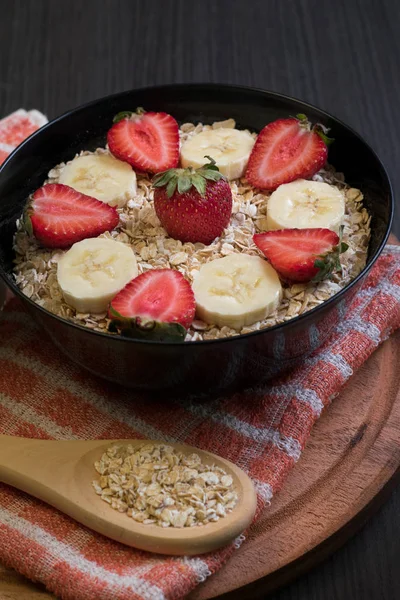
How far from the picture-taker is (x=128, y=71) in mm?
2855

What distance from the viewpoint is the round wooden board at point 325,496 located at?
1.45 m

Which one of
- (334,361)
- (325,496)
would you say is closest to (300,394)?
(334,361)

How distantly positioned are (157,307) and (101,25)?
1.86 metres

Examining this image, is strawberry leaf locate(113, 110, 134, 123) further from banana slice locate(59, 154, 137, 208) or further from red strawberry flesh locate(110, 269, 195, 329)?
red strawberry flesh locate(110, 269, 195, 329)

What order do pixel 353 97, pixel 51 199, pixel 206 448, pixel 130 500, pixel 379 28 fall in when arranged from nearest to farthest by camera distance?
pixel 130 500 → pixel 206 448 → pixel 51 199 → pixel 353 97 → pixel 379 28

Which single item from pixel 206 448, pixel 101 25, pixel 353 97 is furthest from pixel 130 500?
pixel 101 25

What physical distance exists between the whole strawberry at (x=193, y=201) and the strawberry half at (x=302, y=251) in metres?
0.10

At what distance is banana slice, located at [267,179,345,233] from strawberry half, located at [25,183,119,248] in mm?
334

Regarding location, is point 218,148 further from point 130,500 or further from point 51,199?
point 130,500

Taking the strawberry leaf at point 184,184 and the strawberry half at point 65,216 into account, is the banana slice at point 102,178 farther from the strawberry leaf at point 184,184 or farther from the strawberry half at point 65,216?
the strawberry leaf at point 184,184

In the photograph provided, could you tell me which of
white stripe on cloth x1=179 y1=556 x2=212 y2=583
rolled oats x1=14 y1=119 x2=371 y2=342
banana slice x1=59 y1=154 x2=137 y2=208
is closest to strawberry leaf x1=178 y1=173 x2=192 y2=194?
rolled oats x1=14 y1=119 x2=371 y2=342

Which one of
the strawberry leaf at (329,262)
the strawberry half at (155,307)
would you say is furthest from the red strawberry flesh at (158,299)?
the strawberry leaf at (329,262)

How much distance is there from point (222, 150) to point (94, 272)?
47 cm

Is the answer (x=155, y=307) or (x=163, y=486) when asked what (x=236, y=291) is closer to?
Answer: (x=155, y=307)
